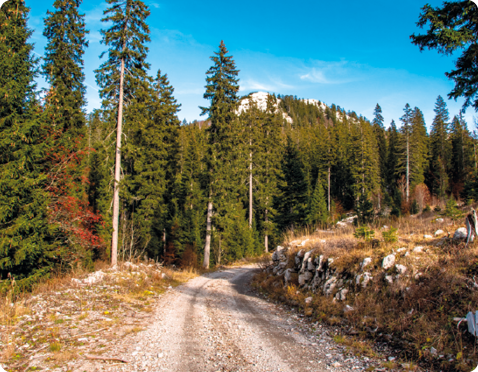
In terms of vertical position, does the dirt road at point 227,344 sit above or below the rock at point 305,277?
below

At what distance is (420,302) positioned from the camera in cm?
563

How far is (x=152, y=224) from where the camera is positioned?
26.2 meters

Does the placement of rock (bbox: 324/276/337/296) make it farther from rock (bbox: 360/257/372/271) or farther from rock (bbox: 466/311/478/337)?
rock (bbox: 466/311/478/337)

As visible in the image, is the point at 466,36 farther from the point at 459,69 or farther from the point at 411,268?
the point at 411,268

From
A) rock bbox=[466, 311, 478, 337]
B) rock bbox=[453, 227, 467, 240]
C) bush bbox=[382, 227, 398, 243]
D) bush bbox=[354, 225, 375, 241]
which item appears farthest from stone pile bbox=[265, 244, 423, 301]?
rock bbox=[466, 311, 478, 337]

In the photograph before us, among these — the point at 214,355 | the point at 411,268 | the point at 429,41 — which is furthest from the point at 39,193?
the point at 429,41

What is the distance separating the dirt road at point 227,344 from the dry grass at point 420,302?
0.90 metres

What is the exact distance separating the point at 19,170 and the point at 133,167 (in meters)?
14.4

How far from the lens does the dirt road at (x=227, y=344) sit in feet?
15.7

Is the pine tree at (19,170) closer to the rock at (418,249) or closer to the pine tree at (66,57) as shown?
the pine tree at (66,57)

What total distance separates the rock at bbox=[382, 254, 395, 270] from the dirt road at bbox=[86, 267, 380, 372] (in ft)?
7.92

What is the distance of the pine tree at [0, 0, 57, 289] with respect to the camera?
28.1 feet

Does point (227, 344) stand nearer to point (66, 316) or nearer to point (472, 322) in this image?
point (66, 316)

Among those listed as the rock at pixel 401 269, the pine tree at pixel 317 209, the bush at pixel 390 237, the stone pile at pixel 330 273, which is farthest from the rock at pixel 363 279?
the pine tree at pixel 317 209
